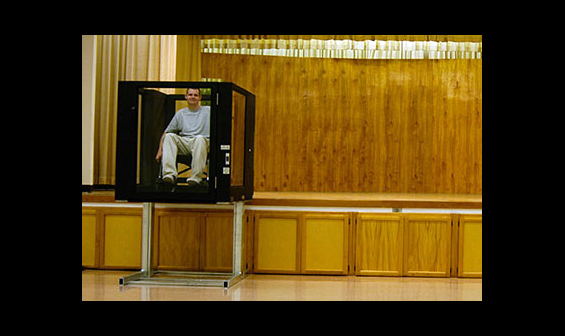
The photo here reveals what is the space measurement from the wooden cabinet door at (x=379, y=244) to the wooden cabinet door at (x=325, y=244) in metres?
0.14

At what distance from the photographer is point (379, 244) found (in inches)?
→ 261

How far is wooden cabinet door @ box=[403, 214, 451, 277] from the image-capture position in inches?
260

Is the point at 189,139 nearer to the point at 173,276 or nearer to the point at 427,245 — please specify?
the point at 173,276

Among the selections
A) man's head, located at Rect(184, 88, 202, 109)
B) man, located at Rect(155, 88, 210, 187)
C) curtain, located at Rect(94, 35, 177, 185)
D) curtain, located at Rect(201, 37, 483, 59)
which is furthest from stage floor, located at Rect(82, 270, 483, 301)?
curtain, located at Rect(201, 37, 483, 59)

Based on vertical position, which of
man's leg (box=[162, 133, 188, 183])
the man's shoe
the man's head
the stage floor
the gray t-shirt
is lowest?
the stage floor

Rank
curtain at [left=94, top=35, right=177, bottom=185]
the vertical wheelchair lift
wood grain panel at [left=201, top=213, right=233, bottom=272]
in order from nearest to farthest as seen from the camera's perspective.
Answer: the vertical wheelchair lift
wood grain panel at [left=201, top=213, right=233, bottom=272]
curtain at [left=94, top=35, right=177, bottom=185]

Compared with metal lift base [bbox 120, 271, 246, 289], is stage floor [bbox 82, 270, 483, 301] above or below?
below

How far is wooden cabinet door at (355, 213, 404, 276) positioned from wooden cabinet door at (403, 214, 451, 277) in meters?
0.08

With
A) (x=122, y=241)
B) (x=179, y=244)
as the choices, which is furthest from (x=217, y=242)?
(x=122, y=241)

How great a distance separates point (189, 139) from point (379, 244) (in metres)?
2.12

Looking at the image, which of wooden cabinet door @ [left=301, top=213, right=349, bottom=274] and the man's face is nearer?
the man's face

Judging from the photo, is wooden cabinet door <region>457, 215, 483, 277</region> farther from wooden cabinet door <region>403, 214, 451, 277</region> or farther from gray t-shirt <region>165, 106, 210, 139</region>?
gray t-shirt <region>165, 106, 210, 139</region>

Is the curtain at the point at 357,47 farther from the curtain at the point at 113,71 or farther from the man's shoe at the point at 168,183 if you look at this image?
the man's shoe at the point at 168,183

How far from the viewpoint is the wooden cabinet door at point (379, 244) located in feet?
21.8
